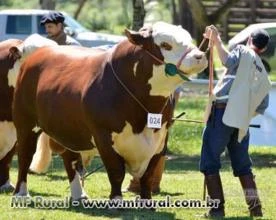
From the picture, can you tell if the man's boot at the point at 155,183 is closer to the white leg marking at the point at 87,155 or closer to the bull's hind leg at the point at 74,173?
the white leg marking at the point at 87,155

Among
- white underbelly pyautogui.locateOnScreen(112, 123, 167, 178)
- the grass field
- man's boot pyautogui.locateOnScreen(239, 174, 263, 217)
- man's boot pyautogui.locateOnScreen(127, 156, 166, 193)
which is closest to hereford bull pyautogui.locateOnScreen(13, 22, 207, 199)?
white underbelly pyautogui.locateOnScreen(112, 123, 167, 178)

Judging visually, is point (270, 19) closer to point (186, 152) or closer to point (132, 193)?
point (186, 152)

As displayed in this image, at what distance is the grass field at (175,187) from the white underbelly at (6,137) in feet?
1.79

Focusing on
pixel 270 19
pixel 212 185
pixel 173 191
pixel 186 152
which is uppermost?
pixel 212 185

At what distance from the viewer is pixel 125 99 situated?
10281 millimetres

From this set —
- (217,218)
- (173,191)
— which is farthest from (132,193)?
(217,218)

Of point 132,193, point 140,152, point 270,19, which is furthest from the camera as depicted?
point 270,19

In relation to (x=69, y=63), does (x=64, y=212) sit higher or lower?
lower

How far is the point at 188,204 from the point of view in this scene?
442 inches

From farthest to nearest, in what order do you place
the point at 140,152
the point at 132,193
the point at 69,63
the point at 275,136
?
the point at 275,136
the point at 132,193
the point at 69,63
the point at 140,152

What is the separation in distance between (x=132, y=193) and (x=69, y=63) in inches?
78.7

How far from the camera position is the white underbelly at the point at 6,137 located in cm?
1250

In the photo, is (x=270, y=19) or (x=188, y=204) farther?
(x=270, y=19)

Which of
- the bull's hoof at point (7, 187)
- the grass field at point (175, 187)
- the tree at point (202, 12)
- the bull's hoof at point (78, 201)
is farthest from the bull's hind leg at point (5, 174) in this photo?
the tree at point (202, 12)
